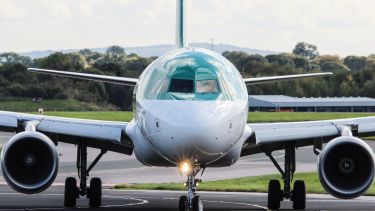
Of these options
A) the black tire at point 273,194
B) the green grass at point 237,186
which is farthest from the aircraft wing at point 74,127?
the green grass at point 237,186

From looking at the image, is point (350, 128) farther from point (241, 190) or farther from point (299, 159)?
point (299, 159)

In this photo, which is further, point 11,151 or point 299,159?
point 299,159

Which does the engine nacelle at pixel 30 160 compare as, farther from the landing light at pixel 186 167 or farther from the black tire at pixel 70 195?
the black tire at pixel 70 195

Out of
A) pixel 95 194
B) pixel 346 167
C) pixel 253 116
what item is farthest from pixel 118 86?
pixel 346 167

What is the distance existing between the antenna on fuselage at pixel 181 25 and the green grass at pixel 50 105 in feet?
158

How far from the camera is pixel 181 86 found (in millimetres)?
18500

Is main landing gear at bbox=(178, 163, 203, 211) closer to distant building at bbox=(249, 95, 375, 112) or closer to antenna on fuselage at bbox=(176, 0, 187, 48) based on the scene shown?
antenna on fuselage at bbox=(176, 0, 187, 48)

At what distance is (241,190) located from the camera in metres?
31.3

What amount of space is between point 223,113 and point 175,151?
39.1 inches

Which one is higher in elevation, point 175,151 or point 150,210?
point 175,151

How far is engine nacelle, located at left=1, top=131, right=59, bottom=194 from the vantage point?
20.6m

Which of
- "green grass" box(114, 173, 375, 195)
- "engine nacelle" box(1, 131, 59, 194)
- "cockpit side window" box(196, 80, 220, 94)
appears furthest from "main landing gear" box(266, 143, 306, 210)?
"green grass" box(114, 173, 375, 195)

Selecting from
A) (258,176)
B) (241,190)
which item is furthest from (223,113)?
(258,176)

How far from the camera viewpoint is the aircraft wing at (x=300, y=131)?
22.0 m
